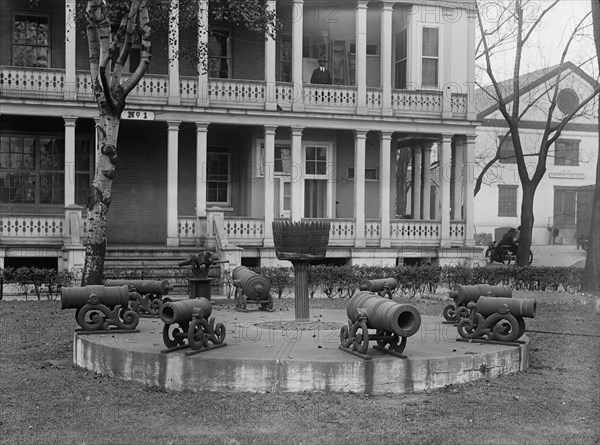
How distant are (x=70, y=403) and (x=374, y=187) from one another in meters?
22.0

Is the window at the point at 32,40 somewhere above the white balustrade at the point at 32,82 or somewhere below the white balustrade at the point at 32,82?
above

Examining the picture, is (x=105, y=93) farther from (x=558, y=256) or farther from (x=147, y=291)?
(x=558, y=256)

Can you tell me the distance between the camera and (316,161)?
1123 inches

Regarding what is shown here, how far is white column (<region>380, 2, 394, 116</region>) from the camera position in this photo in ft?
87.6

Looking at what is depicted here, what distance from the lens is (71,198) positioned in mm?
24000

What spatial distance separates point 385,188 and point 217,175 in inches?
230

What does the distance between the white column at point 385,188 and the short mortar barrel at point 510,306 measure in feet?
53.4

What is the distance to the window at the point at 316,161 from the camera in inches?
1117

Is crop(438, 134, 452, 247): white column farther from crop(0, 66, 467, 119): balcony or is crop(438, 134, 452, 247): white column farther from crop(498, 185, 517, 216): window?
crop(498, 185, 517, 216): window

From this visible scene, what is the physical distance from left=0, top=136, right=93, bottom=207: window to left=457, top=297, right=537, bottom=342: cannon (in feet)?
62.5

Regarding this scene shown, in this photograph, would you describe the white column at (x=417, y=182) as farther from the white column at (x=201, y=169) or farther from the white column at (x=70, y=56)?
the white column at (x=70, y=56)

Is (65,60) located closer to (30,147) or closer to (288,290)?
(30,147)

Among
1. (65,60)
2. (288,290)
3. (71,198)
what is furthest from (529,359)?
(65,60)

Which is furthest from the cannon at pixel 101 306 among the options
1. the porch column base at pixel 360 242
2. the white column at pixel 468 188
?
the white column at pixel 468 188
